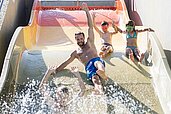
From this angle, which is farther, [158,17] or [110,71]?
[158,17]

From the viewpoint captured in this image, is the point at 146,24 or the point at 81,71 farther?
the point at 146,24

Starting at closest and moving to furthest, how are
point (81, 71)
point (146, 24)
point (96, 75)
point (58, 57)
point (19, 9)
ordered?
point (96, 75) < point (81, 71) < point (58, 57) < point (146, 24) < point (19, 9)

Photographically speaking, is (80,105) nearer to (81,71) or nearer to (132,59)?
(81,71)

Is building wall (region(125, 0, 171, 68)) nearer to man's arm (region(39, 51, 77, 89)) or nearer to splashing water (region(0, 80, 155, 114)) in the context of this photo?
splashing water (region(0, 80, 155, 114))

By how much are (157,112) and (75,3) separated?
3.12 meters

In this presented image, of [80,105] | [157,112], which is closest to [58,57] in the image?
[80,105]

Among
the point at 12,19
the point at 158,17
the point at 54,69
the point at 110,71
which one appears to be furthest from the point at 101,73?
the point at 12,19

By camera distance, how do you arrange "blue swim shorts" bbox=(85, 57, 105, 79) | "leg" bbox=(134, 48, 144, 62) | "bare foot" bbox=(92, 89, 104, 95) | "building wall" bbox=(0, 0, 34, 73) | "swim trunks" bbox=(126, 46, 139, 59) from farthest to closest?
"building wall" bbox=(0, 0, 34, 73)
"swim trunks" bbox=(126, 46, 139, 59)
"leg" bbox=(134, 48, 144, 62)
"blue swim shorts" bbox=(85, 57, 105, 79)
"bare foot" bbox=(92, 89, 104, 95)

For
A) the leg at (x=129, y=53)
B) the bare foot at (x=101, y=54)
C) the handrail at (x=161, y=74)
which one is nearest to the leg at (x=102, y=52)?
the bare foot at (x=101, y=54)

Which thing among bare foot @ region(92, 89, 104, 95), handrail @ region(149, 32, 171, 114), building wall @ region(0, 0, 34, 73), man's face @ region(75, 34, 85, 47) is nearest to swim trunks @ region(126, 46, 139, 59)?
handrail @ region(149, 32, 171, 114)

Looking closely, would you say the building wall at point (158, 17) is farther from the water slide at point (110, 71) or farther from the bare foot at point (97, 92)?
the bare foot at point (97, 92)

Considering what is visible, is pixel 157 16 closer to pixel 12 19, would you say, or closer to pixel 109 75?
pixel 109 75

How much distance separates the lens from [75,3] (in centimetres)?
597

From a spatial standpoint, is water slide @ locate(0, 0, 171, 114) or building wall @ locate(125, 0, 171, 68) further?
building wall @ locate(125, 0, 171, 68)
